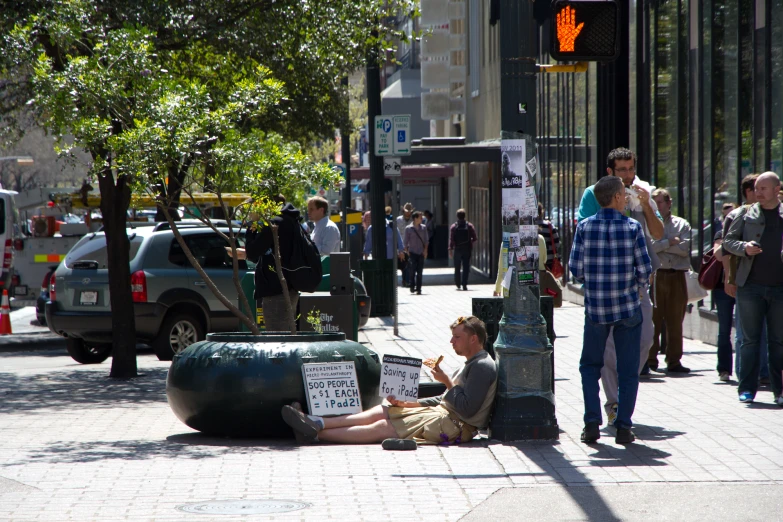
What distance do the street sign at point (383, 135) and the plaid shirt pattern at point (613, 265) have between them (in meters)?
9.87

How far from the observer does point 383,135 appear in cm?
1753

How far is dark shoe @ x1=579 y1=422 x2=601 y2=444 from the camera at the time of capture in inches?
306

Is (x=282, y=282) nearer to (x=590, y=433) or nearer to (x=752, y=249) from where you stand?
(x=590, y=433)

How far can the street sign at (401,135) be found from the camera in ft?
56.9

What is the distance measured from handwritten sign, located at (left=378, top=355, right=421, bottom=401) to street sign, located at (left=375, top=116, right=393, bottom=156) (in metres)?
9.61

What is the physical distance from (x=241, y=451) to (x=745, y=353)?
4.18 metres

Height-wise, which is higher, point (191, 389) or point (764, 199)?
point (764, 199)

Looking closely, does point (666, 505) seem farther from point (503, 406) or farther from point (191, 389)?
point (191, 389)

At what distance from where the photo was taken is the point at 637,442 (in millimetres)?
7871

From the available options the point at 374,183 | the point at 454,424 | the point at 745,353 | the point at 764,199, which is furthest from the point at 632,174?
the point at 374,183

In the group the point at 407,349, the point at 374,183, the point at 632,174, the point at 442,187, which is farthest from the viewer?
the point at 442,187

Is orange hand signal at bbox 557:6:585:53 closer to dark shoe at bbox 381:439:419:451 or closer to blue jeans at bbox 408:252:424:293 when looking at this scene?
dark shoe at bbox 381:439:419:451

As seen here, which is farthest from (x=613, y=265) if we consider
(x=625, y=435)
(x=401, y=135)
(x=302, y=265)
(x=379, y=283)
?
(x=379, y=283)

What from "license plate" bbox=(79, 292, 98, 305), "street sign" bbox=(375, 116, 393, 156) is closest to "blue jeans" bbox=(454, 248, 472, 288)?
"street sign" bbox=(375, 116, 393, 156)
